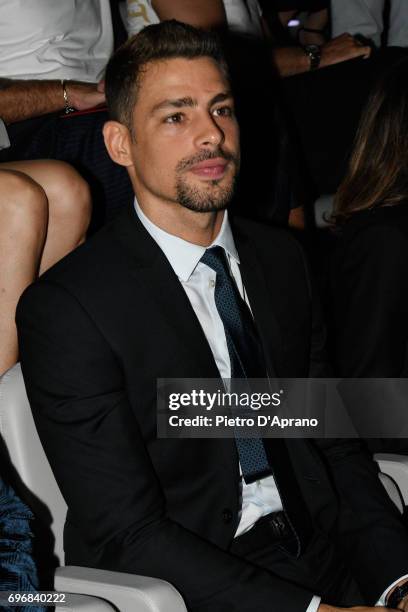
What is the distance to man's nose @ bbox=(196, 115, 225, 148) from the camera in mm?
1842

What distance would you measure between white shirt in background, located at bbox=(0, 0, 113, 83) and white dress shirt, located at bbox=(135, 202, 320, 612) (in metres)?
1.08

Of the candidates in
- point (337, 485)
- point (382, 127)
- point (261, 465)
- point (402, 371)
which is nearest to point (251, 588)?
point (261, 465)

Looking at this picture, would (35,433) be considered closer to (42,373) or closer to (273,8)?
(42,373)

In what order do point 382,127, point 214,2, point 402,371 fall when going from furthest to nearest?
point 214,2 < point 382,127 < point 402,371

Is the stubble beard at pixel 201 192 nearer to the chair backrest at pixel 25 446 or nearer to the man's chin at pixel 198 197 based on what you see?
the man's chin at pixel 198 197

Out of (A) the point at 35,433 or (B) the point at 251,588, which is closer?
(B) the point at 251,588

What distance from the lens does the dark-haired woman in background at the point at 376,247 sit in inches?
87.0

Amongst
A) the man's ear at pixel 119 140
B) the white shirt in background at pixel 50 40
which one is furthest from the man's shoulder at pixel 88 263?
the white shirt in background at pixel 50 40

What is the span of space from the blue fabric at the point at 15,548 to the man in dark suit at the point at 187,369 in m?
0.10

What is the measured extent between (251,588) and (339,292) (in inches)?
37.6

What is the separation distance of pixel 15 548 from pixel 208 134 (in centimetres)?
92

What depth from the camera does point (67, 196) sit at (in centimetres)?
221

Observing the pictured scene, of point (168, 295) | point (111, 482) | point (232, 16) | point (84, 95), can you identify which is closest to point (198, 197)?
point (168, 295)

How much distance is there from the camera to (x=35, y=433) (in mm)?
1771
